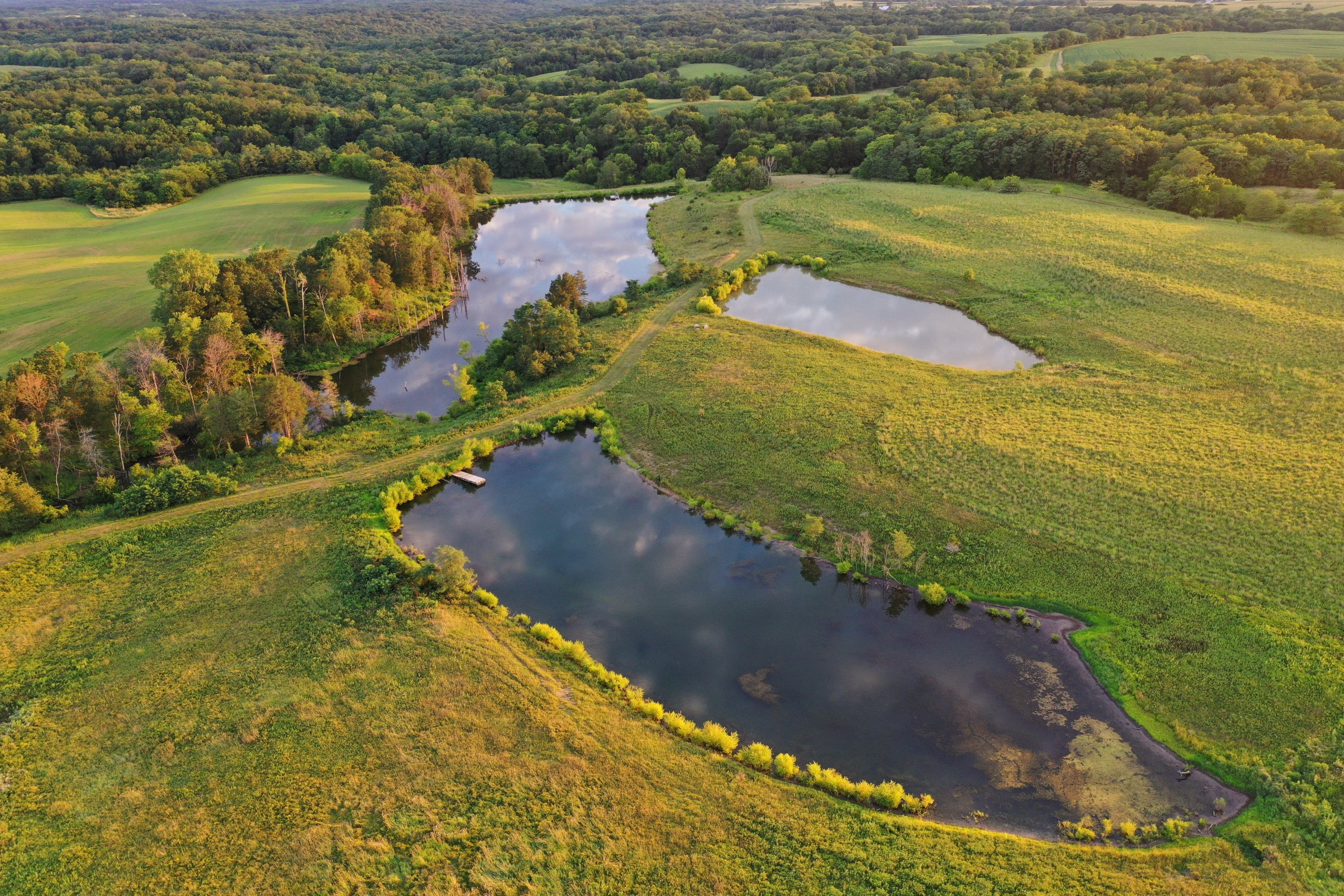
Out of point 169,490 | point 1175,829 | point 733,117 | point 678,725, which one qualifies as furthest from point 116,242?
point 1175,829

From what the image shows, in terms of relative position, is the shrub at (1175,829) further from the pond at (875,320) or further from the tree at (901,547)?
the pond at (875,320)

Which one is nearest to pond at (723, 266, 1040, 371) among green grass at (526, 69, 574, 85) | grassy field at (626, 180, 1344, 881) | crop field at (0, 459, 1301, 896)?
grassy field at (626, 180, 1344, 881)

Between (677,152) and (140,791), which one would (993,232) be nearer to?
(677,152)

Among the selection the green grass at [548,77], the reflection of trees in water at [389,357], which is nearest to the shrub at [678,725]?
the reflection of trees in water at [389,357]

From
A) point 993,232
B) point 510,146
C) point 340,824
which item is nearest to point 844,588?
point 340,824

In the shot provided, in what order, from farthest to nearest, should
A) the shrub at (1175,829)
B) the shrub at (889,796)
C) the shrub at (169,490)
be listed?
the shrub at (169,490)
the shrub at (889,796)
the shrub at (1175,829)

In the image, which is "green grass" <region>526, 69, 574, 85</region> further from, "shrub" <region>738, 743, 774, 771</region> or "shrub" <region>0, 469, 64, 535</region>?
"shrub" <region>738, 743, 774, 771</region>
